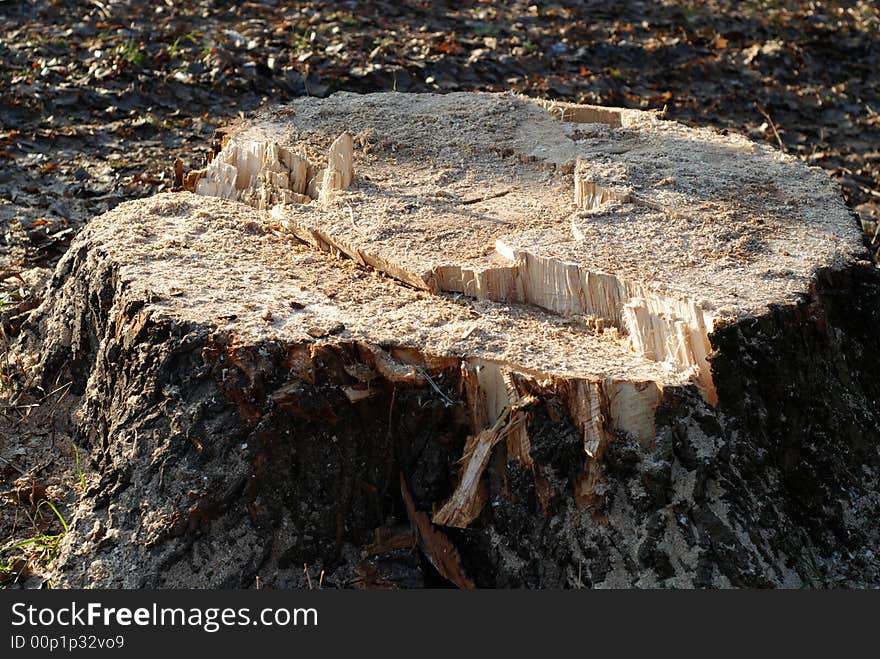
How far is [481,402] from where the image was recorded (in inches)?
93.3

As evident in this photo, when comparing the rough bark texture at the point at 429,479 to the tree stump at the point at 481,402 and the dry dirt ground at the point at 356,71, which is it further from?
the dry dirt ground at the point at 356,71

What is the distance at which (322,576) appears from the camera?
2445 millimetres

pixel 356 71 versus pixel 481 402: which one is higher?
pixel 481 402

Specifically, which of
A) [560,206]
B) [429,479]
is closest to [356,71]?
[560,206]

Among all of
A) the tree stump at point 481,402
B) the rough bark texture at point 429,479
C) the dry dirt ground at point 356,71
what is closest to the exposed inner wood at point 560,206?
the tree stump at point 481,402

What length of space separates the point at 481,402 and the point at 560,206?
3.13 feet

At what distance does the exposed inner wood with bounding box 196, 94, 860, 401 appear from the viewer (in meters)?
2.60

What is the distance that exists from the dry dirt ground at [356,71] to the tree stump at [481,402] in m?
1.53

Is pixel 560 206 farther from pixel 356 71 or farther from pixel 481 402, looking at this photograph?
pixel 356 71

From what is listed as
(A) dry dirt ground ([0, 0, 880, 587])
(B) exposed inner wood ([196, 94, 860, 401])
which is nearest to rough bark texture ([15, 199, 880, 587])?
(B) exposed inner wood ([196, 94, 860, 401])

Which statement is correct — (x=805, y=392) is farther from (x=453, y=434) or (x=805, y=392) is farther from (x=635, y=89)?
(x=635, y=89)

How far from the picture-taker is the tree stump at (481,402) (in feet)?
7.72

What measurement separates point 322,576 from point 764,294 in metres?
1.32

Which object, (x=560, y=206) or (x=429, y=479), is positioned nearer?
(x=429, y=479)
